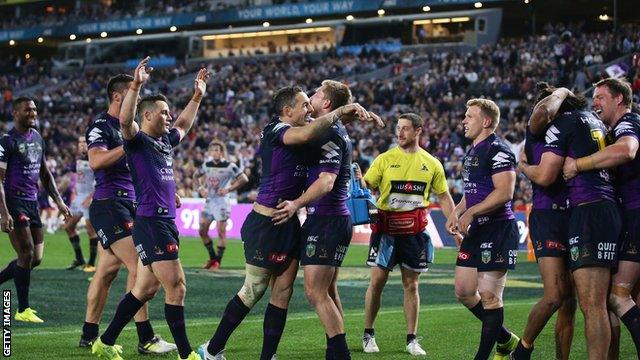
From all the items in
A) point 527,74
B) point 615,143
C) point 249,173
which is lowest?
point 249,173

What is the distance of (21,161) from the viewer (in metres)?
12.7

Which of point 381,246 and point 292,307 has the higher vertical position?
point 381,246

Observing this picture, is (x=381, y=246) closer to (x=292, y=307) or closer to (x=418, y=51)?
(x=292, y=307)

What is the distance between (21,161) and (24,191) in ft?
1.20

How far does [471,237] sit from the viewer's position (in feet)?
31.2

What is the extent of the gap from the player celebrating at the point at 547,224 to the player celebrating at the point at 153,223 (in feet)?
9.69

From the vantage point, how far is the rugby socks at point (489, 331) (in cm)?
904

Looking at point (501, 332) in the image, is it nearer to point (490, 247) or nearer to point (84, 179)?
point (490, 247)

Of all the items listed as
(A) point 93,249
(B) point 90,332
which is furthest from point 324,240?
(A) point 93,249

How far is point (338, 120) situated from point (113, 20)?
191 ft

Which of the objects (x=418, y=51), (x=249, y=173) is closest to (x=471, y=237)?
A: (x=249, y=173)

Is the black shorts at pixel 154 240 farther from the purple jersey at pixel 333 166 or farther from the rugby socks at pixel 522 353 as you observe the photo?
the rugby socks at pixel 522 353

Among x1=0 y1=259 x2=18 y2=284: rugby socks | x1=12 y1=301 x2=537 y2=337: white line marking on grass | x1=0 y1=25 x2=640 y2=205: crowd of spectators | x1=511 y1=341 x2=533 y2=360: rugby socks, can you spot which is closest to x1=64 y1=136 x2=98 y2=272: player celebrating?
x1=0 y1=259 x2=18 y2=284: rugby socks

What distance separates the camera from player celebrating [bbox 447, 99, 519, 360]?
30.2 ft
